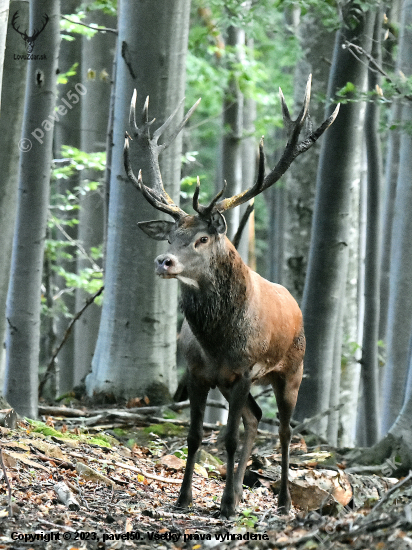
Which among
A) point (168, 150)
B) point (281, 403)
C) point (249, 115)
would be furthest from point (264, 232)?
point (281, 403)

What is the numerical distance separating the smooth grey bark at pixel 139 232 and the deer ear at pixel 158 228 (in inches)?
108

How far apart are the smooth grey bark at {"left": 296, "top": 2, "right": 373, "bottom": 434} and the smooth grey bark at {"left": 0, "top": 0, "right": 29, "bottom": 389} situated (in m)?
3.87

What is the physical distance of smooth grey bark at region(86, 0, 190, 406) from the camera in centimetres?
865

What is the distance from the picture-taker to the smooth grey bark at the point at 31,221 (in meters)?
7.41

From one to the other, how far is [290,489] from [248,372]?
1337mm

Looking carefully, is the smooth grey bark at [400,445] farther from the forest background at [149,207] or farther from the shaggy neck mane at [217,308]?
the shaggy neck mane at [217,308]

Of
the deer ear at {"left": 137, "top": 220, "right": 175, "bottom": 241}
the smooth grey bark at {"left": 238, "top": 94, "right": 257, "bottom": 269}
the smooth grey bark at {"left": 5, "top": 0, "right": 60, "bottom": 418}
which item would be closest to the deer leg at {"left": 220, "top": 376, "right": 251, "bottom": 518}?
the deer ear at {"left": 137, "top": 220, "right": 175, "bottom": 241}

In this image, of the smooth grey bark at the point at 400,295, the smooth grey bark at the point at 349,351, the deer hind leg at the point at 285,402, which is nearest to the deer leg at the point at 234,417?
the deer hind leg at the point at 285,402

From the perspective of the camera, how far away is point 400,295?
36.4ft

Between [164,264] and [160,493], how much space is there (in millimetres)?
2128

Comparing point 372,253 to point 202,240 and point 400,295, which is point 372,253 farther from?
point 202,240

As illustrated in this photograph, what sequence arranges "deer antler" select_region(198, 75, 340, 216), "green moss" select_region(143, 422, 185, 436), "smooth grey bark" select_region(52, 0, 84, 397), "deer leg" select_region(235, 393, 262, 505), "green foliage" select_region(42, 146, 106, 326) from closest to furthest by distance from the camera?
1. "deer antler" select_region(198, 75, 340, 216)
2. "deer leg" select_region(235, 393, 262, 505)
3. "green moss" select_region(143, 422, 185, 436)
4. "green foliage" select_region(42, 146, 106, 326)
5. "smooth grey bark" select_region(52, 0, 84, 397)

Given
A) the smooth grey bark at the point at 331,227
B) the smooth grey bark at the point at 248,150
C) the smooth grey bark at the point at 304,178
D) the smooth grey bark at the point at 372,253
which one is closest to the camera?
the smooth grey bark at the point at 331,227

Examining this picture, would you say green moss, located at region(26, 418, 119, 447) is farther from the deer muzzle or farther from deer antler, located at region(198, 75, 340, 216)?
deer antler, located at region(198, 75, 340, 216)
